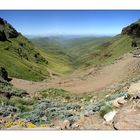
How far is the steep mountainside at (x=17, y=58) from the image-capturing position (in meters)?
34.9

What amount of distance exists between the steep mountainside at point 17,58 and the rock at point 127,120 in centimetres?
854

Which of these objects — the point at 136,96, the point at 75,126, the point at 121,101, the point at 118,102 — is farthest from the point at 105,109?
the point at 75,126

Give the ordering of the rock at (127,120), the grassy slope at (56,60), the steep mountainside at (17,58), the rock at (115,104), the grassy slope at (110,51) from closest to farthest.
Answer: the rock at (127,120)
the rock at (115,104)
the steep mountainside at (17,58)
the grassy slope at (110,51)
the grassy slope at (56,60)

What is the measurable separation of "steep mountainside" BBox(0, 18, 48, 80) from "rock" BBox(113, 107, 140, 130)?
8544mm

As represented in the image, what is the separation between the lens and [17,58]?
1748 inches

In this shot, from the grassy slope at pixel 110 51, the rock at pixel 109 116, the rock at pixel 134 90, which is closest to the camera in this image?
the rock at pixel 109 116

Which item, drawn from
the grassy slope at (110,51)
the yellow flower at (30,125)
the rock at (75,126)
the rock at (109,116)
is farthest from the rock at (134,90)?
the grassy slope at (110,51)

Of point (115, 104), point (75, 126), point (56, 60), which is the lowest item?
point (56, 60)

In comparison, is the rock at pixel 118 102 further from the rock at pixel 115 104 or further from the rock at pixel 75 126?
the rock at pixel 75 126

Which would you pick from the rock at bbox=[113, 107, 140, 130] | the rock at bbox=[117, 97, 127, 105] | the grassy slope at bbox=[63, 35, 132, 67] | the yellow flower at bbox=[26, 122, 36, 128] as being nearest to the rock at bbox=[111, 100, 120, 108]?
the rock at bbox=[117, 97, 127, 105]

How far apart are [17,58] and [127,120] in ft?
108

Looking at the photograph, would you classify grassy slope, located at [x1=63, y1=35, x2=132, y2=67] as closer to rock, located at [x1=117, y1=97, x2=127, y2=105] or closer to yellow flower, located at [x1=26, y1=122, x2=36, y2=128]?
rock, located at [x1=117, y1=97, x2=127, y2=105]

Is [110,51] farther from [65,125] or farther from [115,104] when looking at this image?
[65,125]
